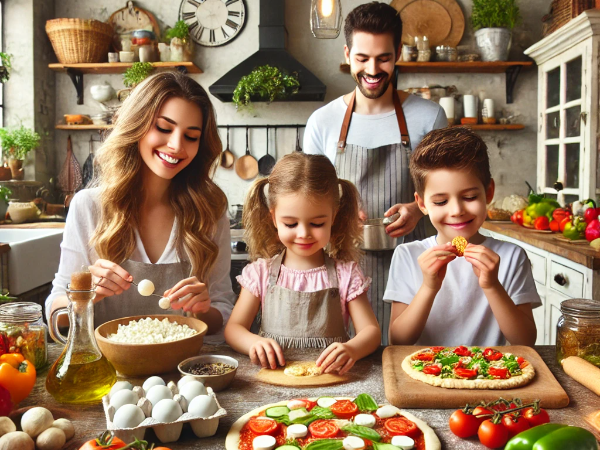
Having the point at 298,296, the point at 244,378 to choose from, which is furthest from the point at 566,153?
the point at 244,378

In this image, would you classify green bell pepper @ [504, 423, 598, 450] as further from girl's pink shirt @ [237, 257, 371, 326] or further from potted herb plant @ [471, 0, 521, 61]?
potted herb plant @ [471, 0, 521, 61]

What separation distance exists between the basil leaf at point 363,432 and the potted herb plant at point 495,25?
4318 mm

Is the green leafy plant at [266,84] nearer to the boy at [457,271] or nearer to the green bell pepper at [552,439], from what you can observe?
the boy at [457,271]

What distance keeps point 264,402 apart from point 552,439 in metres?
0.55

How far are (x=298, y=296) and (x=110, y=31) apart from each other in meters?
4.10

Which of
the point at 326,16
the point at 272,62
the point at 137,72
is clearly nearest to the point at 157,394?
the point at 326,16

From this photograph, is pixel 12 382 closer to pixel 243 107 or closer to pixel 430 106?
pixel 430 106

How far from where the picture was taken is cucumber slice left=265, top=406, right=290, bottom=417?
1063mm

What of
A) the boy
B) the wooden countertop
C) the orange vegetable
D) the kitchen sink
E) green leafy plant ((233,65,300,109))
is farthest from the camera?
green leafy plant ((233,65,300,109))

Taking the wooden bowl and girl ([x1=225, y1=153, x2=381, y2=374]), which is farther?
girl ([x1=225, y1=153, x2=381, y2=374])

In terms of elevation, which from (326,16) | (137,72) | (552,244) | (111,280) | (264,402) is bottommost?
(264,402)

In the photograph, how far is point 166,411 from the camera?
3.17 feet

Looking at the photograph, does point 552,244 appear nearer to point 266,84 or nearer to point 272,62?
point 266,84

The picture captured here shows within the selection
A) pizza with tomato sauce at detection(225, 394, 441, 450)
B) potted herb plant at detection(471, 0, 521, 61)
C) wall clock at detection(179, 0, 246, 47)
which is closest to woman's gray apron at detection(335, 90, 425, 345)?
pizza with tomato sauce at detection(225, 394, 441, 450)
